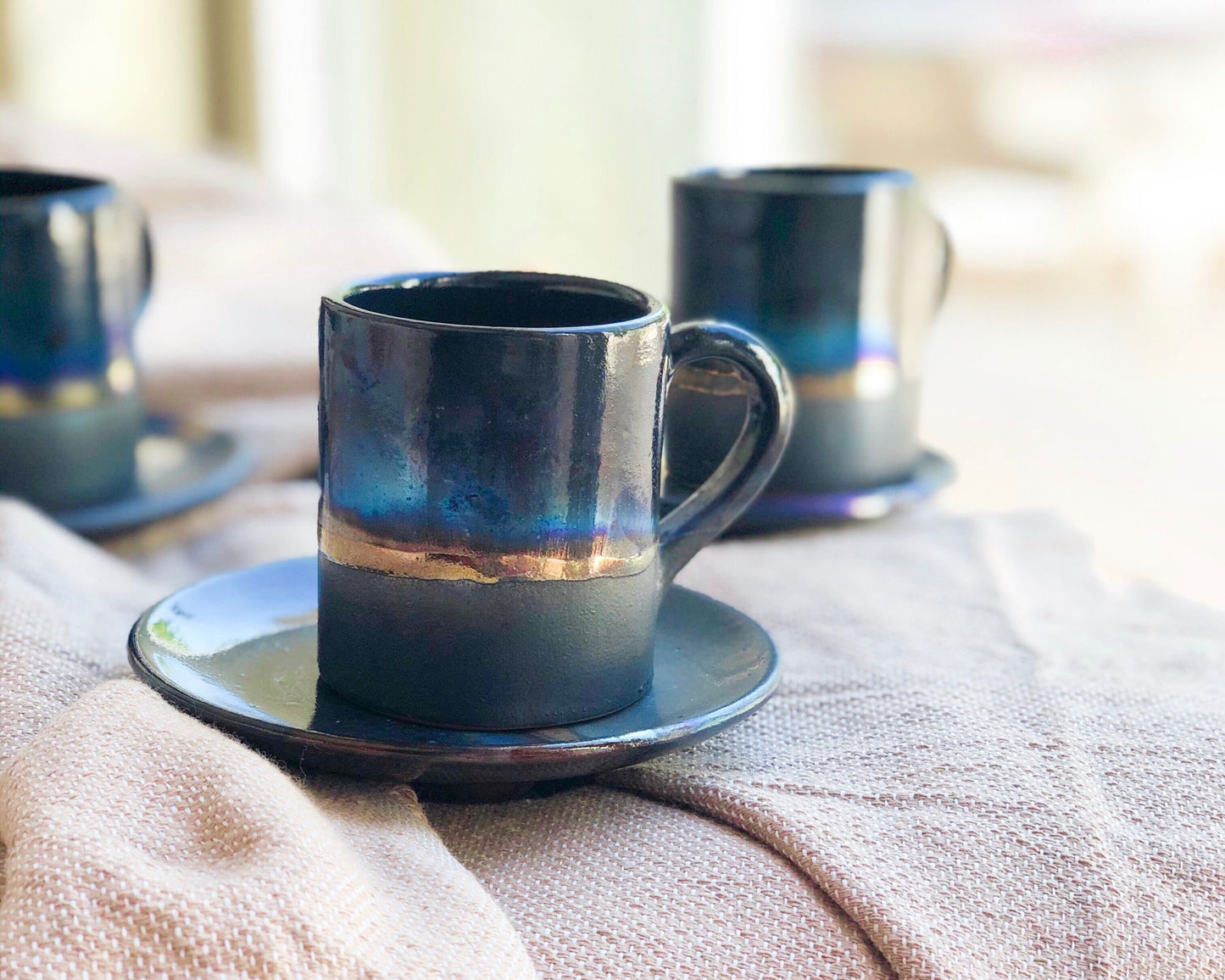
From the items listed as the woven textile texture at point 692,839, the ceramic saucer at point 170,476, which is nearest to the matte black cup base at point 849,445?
the woven textile texture at point 692,839

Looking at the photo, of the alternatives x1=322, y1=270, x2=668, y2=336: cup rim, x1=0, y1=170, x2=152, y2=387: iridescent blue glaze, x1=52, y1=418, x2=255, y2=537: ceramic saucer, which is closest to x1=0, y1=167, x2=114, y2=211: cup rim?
x1=0, y1=170, x2=152, y2=387: iridescent blue glaze

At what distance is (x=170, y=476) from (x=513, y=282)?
0.33 metres

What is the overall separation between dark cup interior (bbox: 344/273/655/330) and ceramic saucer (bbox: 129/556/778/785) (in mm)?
110

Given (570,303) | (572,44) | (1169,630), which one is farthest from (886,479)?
(572,44)

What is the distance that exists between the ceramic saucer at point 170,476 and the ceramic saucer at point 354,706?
0.54 feet

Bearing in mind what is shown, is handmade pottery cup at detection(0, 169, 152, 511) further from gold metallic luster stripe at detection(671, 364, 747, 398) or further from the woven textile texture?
gold metallic luster stripe at detection(671, 364, 747, 398)

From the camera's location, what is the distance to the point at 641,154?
221 centimetres

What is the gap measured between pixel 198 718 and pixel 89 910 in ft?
0.31

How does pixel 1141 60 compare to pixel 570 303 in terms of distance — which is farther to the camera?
pixel 1141 60

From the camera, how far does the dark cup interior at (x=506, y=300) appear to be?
1.53ft

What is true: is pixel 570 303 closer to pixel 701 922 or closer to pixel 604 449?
pixel 604 449

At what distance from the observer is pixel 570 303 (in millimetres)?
476

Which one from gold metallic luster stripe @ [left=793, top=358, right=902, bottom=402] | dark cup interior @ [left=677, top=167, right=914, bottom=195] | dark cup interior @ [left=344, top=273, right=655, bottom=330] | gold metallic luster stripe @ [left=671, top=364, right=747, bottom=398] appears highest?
dark cup interior @ [left=677, top=167, right=914, bottom=195]

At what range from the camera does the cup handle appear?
0.47m
